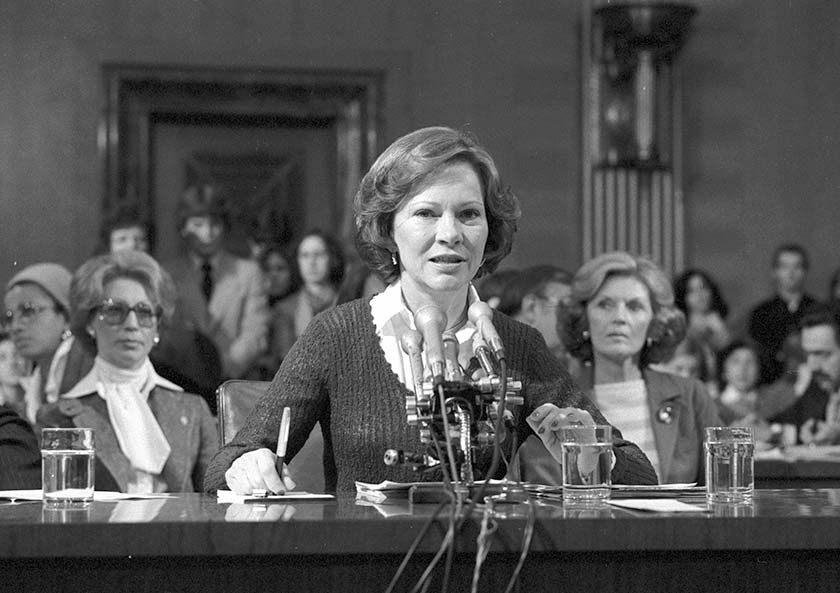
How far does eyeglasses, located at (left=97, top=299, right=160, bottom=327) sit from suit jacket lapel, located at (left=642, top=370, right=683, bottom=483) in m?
1.39

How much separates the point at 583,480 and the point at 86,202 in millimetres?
6021

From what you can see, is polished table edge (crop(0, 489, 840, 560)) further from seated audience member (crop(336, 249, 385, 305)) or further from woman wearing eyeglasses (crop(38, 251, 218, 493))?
seated audience member (crop(336, 249, 385, 305))

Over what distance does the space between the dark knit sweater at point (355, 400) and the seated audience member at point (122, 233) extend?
3.65 m

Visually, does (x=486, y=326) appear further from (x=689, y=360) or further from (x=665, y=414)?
(x=689, y=360)

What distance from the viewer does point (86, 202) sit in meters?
7.79

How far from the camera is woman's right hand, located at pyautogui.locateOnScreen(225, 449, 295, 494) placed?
7.34ft

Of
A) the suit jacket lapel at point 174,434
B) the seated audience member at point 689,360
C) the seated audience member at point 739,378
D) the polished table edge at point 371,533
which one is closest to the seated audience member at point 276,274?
the seated audience member at point 689,360

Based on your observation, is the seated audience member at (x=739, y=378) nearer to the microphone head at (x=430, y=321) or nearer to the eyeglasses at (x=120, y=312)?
the eyeglasses at (x=120, y=312)

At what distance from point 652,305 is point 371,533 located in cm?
257

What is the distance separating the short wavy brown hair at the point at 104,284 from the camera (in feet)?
13.1

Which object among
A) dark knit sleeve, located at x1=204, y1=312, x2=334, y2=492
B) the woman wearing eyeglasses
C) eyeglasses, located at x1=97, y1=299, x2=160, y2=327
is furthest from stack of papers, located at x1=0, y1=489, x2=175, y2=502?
eyeglasses, located at x1=97, y1=299, x2=160, y2=327

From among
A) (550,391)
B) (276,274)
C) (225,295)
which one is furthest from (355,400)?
(276,274)

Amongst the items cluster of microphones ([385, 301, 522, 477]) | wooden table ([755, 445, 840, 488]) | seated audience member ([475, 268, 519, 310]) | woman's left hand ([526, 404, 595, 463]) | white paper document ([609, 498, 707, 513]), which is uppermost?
seated audience member ([475, 268, 519, 310])

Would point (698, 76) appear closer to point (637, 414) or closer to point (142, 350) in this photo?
point (637, 414)
